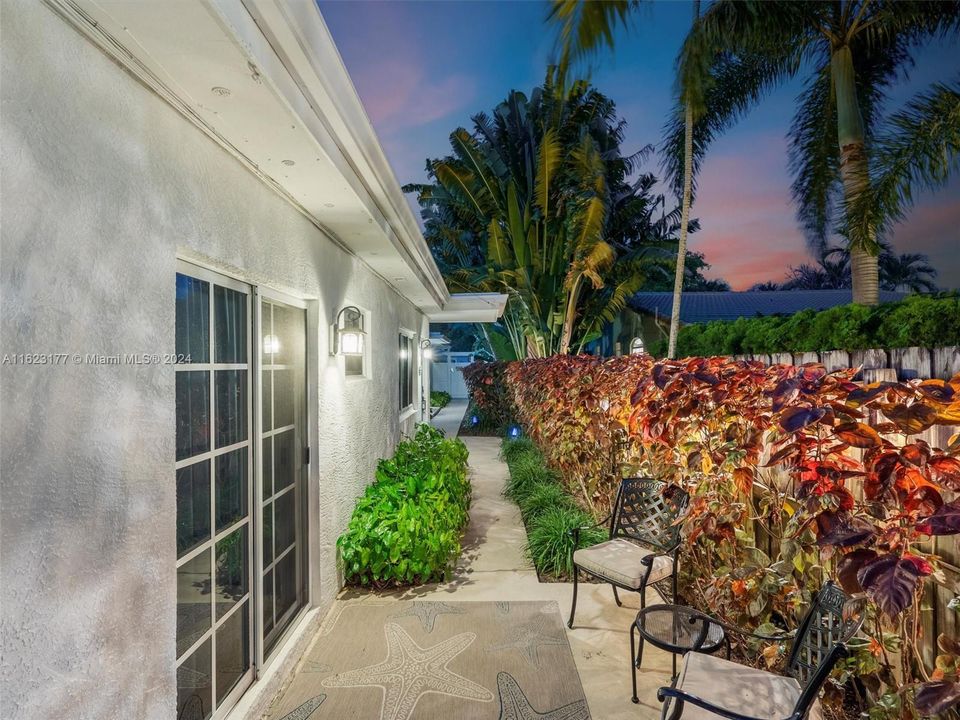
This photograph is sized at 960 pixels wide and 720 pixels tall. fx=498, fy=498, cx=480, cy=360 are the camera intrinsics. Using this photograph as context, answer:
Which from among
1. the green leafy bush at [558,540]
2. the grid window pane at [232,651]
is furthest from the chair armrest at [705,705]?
the green leafy bush at [558,540]

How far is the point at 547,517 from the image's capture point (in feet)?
17.3

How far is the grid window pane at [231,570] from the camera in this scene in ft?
8.24

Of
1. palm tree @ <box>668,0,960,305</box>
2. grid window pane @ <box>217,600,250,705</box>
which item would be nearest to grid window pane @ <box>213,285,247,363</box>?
grid window pane @ <box>217,600,250,705</box>

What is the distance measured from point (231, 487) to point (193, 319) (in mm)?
926

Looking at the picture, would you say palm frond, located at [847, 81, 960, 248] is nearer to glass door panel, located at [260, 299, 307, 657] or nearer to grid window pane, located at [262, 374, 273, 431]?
glass door panel, located at [260, 299, 307, 657]

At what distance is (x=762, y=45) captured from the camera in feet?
28.8

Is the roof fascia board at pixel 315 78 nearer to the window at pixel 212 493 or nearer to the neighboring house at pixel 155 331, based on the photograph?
the neighboring house at pixel 155 331

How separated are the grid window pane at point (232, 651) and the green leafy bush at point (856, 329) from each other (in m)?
6.93

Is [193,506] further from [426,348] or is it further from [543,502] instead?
[426,348]

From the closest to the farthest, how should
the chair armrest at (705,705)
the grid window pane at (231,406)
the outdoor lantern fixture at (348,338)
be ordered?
the chair armrest at (705,705)
the grid window pane at (231,406)
the outdoor lantern fixture at (348,338)

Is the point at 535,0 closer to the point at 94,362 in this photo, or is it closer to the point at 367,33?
the point at 94,362

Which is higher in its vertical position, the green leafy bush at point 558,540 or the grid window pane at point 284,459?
the grid window pane at point 284,459

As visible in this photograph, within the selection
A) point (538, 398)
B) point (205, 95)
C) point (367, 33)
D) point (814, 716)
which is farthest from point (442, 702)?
point (367, 33)

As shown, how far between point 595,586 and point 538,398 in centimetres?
363
